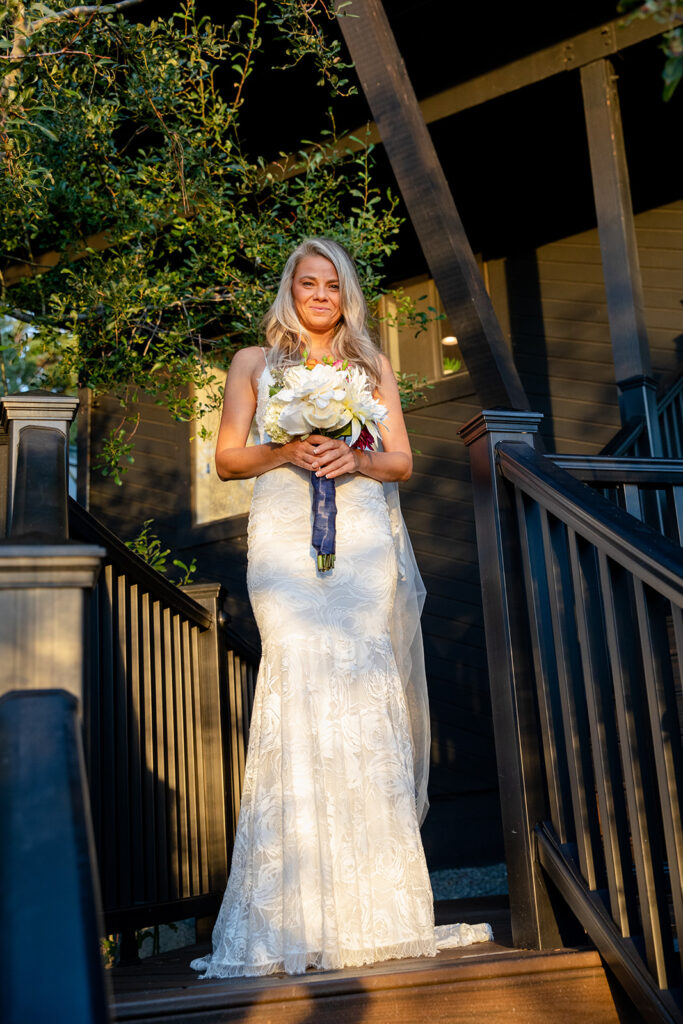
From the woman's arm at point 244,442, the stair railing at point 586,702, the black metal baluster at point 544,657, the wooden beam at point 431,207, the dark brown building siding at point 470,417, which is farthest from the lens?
the dark brown building siding at point 470,417

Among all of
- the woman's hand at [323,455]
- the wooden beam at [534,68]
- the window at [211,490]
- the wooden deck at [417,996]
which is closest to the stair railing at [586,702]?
the wooden deck at [417,996]

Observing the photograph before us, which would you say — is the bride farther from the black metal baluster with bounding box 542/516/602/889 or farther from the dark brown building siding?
the dark brown building siding

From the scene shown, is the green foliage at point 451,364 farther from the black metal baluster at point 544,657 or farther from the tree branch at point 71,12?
the black metal baluster at point 544,657

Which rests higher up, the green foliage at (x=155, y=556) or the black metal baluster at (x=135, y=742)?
the green foliage at (x=155, y=556)

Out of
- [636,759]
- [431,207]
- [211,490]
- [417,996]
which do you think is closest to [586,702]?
[636,759]

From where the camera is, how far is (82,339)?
5781 millimetres

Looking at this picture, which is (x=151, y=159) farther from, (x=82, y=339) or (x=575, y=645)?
(x=575, y=645)

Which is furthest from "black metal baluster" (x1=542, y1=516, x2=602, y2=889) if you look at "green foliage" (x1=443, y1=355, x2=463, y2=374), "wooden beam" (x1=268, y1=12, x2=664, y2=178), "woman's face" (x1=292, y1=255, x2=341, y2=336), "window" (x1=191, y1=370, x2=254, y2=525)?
"window" (x1=191, y1=370, x2=254, y2=525)

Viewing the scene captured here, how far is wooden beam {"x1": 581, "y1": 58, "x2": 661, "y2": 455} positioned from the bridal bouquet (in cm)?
304

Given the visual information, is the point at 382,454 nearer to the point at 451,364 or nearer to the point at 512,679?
the point at 512,679

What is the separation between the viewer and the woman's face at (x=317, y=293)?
329 centimetres

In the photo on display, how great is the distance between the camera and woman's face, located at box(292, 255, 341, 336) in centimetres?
329

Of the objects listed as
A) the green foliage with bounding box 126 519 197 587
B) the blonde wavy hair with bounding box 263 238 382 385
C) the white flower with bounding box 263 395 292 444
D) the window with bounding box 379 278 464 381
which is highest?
the window with bounding box 379 278 464 381

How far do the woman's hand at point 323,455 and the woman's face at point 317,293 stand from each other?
506mm
